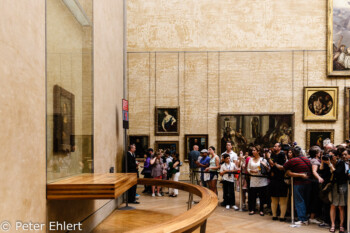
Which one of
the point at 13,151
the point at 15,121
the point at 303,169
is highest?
the point at 15,121

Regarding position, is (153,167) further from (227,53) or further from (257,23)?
(257,23)

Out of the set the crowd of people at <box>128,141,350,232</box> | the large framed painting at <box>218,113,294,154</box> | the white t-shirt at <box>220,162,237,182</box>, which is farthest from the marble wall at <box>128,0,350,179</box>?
the crowd of people at <box>128,141,350,232</box>

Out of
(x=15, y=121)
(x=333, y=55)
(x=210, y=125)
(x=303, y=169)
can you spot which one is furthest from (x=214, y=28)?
(x=15, y=121)

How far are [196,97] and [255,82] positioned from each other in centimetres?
291

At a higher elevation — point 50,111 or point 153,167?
point 50,111

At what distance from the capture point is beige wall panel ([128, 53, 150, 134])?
16.1m

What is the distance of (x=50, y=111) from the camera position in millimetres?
4609

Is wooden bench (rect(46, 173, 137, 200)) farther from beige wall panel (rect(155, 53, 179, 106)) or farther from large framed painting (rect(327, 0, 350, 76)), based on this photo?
large framed painting (rect(327, 0, 350, 76))

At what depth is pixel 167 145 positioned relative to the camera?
16.0 meters

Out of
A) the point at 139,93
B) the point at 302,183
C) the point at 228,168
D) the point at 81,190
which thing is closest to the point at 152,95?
the point at 139,93

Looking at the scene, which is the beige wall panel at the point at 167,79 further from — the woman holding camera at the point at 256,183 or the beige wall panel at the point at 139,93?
the woman holding camera at the point at 256,183

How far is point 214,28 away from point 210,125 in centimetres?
471

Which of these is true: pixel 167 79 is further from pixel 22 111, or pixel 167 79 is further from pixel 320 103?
pixel 22 111

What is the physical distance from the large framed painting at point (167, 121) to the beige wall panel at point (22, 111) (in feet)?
38.5
